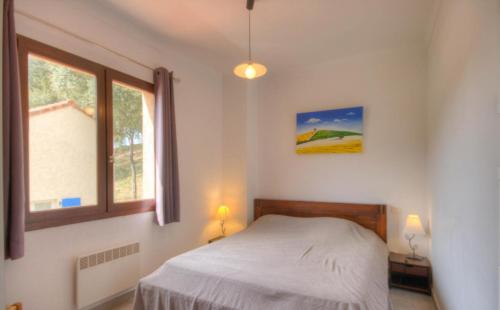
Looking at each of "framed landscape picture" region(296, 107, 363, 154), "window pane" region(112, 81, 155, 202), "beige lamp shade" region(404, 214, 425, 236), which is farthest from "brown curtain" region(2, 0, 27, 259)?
"beige lamp shade" region(404, 214, 425, 236)

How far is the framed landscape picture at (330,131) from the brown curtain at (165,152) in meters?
1.66

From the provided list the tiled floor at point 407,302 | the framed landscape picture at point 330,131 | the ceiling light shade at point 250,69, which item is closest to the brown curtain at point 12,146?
the tiled floor at point 407,302

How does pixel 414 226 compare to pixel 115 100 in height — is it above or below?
below

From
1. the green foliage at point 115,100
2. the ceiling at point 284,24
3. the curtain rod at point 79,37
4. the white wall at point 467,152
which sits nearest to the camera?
the white wall at point 467,152

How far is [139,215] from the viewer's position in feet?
8.59

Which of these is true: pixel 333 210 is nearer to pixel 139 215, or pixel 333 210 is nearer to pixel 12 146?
pixel 139 215

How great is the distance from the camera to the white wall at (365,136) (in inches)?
117

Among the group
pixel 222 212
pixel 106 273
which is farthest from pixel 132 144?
pixel 222 212

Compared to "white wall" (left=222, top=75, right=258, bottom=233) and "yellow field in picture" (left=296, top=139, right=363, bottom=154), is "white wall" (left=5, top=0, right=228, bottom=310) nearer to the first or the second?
"white wall" (left=222, top=75, right=258, bottom=233)

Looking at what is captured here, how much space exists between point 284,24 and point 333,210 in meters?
2.19

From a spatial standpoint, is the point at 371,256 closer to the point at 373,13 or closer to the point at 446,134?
the point at 446,134

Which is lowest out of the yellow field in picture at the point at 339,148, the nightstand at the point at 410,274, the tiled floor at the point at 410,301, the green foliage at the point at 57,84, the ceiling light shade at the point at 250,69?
the tiled floor at the point at 410,301

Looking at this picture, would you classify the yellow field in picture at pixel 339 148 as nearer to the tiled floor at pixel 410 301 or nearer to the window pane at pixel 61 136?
the tiled floor at pixel 410 301

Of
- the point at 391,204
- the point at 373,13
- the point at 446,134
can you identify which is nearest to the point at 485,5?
the point at 446,134
